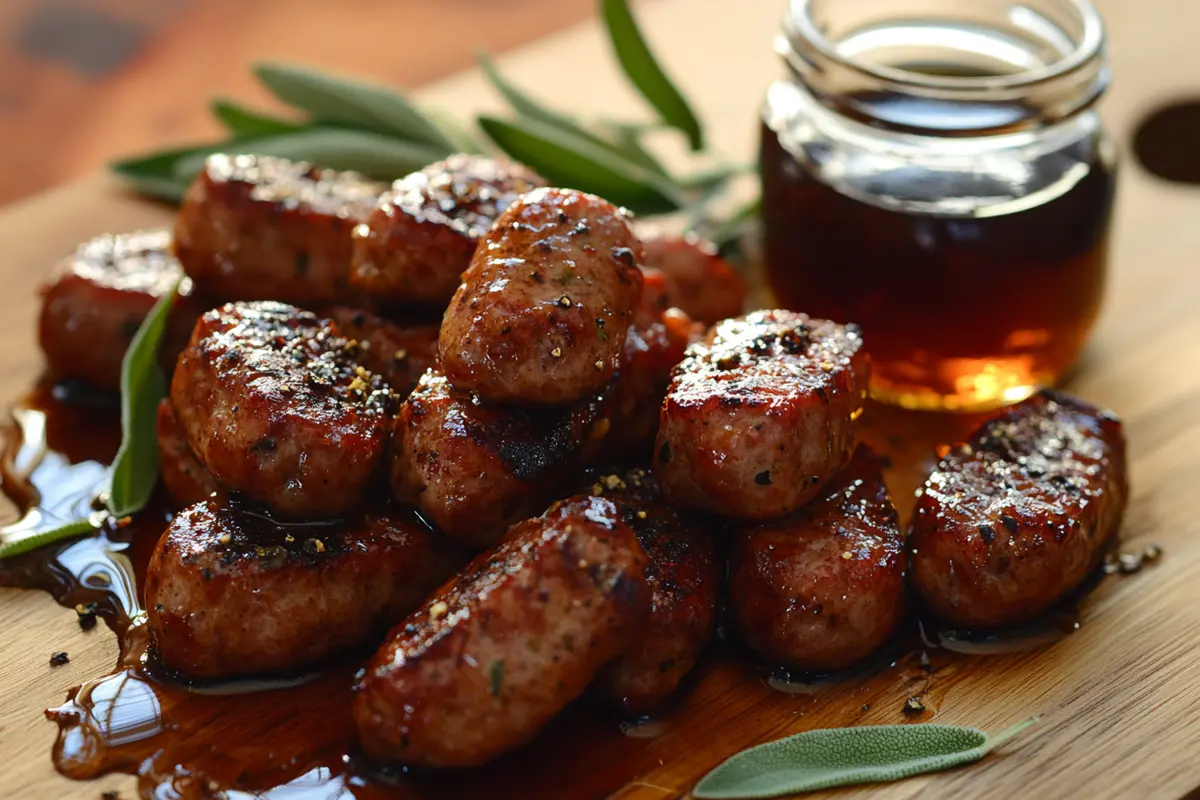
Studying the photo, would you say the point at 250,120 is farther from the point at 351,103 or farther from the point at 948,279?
the point at 948,279

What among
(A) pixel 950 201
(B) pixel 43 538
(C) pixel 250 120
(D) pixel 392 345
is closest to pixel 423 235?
(D) pixel 392 345

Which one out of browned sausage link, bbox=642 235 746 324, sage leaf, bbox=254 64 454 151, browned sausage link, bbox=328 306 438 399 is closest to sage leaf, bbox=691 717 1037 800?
browned sausage link, bbox=328 306 438 399

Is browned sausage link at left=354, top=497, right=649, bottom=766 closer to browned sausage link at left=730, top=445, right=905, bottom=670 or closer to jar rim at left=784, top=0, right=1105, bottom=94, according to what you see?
browned sausage link at left=730, top=445, right=905, bottom=670

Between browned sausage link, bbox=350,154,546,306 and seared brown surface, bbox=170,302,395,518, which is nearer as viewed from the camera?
seared brown surface, bbox=170,302,395,518

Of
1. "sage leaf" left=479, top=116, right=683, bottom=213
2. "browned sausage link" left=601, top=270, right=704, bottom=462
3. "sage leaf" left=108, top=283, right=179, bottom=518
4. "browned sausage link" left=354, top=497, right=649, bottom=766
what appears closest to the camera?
"browned sausage link" left=354, top=497, right=649, bottom=766

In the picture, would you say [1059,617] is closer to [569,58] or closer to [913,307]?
[913,307]

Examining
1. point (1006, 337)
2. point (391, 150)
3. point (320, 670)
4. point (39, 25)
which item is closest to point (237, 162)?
point (391, 150)
